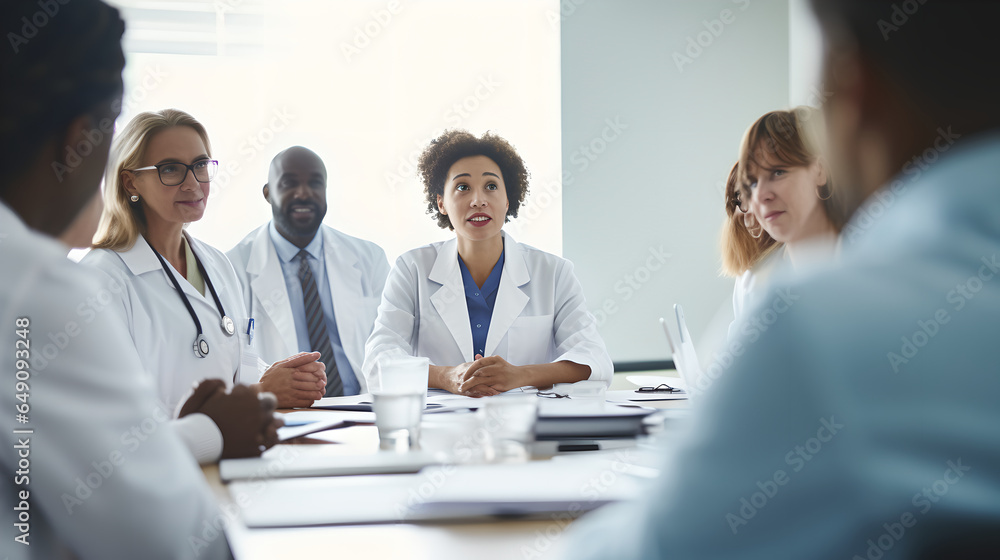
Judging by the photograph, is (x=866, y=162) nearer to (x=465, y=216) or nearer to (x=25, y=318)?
(x=25, y=318)

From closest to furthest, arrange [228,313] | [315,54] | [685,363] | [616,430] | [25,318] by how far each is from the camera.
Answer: [25,318]
[616,430]
[685,363]
[228,313]
[315,54]

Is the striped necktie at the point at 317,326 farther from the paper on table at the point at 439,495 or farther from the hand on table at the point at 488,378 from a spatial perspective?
the paper on table at the point at 439,495

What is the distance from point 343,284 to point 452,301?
3.43 feet

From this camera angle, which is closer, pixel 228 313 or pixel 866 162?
pixel 866 162

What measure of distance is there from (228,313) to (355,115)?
5.67 feet

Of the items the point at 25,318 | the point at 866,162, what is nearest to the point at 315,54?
the point at 25,318

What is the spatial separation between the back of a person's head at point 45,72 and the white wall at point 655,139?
3.30 m

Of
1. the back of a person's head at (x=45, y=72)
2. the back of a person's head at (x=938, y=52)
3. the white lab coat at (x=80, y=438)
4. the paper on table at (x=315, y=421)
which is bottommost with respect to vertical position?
the paper on table at (x=315, y=421)

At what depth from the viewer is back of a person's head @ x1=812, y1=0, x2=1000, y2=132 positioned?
0.48m

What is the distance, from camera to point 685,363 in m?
1.54

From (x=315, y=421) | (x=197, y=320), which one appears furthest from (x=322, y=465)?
(x=197, y=320)

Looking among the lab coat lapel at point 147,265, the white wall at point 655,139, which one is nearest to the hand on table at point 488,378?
the lab coat lapel at point 147,265

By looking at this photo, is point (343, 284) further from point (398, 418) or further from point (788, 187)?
point (398, 418)

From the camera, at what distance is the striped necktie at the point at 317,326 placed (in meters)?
3.14
